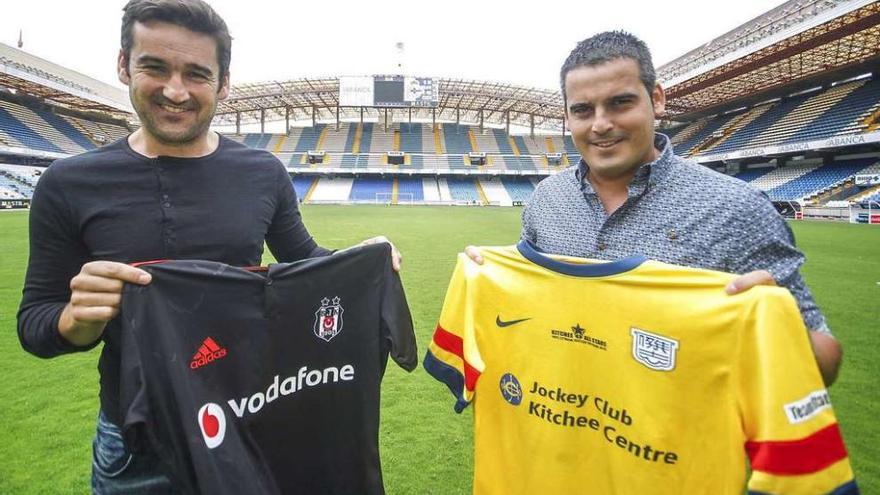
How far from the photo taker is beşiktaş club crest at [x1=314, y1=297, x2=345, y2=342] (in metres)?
1.60

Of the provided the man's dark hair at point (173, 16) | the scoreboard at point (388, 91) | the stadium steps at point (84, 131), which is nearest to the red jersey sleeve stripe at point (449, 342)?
→ the man's dark hair at point (173, 16)

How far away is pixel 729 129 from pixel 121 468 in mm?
43015

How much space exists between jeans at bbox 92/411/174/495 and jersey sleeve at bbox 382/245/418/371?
2.85 feet

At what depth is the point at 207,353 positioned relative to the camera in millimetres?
1397

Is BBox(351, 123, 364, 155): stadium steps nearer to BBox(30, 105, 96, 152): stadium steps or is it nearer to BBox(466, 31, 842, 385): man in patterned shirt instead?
BBox(30, 105, 96, 152): stadium steps

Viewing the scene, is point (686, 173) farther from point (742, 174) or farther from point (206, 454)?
point (742, 174)

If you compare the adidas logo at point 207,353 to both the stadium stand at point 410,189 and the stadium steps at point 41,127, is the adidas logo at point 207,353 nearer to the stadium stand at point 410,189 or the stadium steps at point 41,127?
the stadium stand at point 410,189

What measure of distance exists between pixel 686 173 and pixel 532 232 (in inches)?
26.6

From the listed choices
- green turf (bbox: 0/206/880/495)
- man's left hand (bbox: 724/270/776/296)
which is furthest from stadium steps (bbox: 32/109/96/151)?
man's left hand (bbox: 724/270/776/296)

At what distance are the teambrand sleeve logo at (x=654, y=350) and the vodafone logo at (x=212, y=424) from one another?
1.38 metres

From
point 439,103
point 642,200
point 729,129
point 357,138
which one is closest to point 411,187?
point 439,103

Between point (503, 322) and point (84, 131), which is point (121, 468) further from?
point (84, 131)

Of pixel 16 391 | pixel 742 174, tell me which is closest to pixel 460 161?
pixel 742 174

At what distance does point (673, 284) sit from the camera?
4.82 ft
